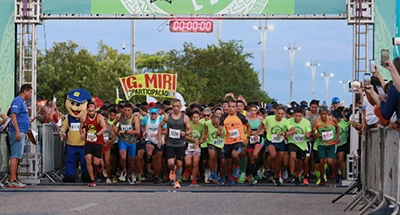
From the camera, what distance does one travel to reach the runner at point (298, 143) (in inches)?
942

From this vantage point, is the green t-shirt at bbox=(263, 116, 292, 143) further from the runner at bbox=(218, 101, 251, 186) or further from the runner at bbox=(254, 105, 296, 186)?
the runner at bbox=(218, 101, 251, 186)

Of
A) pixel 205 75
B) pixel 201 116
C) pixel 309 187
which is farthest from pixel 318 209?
pixel 205 75

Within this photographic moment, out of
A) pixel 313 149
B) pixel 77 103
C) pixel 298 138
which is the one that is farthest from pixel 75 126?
pixel 313 149

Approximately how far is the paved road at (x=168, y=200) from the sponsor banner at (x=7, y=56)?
Answer: 340cm

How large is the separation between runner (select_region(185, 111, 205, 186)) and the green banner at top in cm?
266

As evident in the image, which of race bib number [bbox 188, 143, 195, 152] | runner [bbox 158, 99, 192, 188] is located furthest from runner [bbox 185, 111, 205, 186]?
runner [bbox 158, 99, 192, 188]

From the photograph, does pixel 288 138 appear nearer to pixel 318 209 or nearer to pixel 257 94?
pixel 318 209

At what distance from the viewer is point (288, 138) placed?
78.5 ft

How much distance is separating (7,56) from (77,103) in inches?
99.1

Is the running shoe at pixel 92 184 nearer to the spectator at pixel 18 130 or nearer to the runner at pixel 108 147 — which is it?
the runner at pixel 108 147

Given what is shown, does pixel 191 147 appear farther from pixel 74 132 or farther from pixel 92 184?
pixel 74 132

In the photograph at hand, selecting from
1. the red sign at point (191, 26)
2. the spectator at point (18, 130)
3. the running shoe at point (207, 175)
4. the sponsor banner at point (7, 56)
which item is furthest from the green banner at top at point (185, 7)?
the running shoe at point (207, 175)

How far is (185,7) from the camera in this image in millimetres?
24672

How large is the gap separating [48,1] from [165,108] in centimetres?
412
